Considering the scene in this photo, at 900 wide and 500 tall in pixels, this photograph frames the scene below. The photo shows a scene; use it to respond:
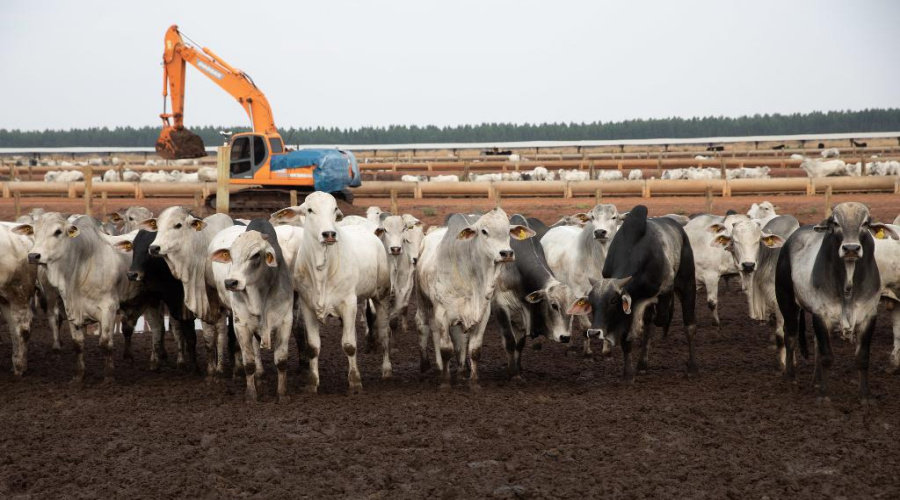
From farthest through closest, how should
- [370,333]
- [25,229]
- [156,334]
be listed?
[370,333]
[156,334]
[25,229]

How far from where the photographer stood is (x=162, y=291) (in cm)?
1199

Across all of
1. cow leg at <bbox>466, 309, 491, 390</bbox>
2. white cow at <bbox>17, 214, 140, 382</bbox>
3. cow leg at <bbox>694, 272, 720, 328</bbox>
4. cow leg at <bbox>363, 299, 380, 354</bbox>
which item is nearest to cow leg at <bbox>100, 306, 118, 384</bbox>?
white cow at <bbox>17, 214, 140, 382</bbox>

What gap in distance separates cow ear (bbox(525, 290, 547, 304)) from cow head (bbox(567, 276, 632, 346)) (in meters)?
0.48

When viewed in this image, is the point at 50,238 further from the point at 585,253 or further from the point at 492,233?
the point at 585,253

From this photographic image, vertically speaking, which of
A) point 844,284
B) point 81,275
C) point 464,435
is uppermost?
point 844,284

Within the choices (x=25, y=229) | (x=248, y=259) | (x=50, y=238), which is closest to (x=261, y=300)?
(x=248, y=259)

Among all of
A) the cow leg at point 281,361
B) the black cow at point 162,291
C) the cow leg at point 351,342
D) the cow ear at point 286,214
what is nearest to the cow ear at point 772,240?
the cow leg at point 351,342

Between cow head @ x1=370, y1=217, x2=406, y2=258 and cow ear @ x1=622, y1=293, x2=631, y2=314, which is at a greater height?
cow head @ x1=370, y1=217, x2=406, y2=258

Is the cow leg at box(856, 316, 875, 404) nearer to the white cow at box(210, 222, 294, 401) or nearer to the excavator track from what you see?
the white cow at box(210, 222, 294, 401)

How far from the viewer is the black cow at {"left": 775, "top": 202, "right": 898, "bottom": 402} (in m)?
9.34

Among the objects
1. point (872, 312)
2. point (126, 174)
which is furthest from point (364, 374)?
point (126, 174)

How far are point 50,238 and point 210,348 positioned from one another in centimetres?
230

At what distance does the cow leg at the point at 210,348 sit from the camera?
37.2ft

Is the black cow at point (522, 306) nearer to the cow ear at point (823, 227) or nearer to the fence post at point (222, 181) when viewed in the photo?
the cow ear at point (823, 227)
